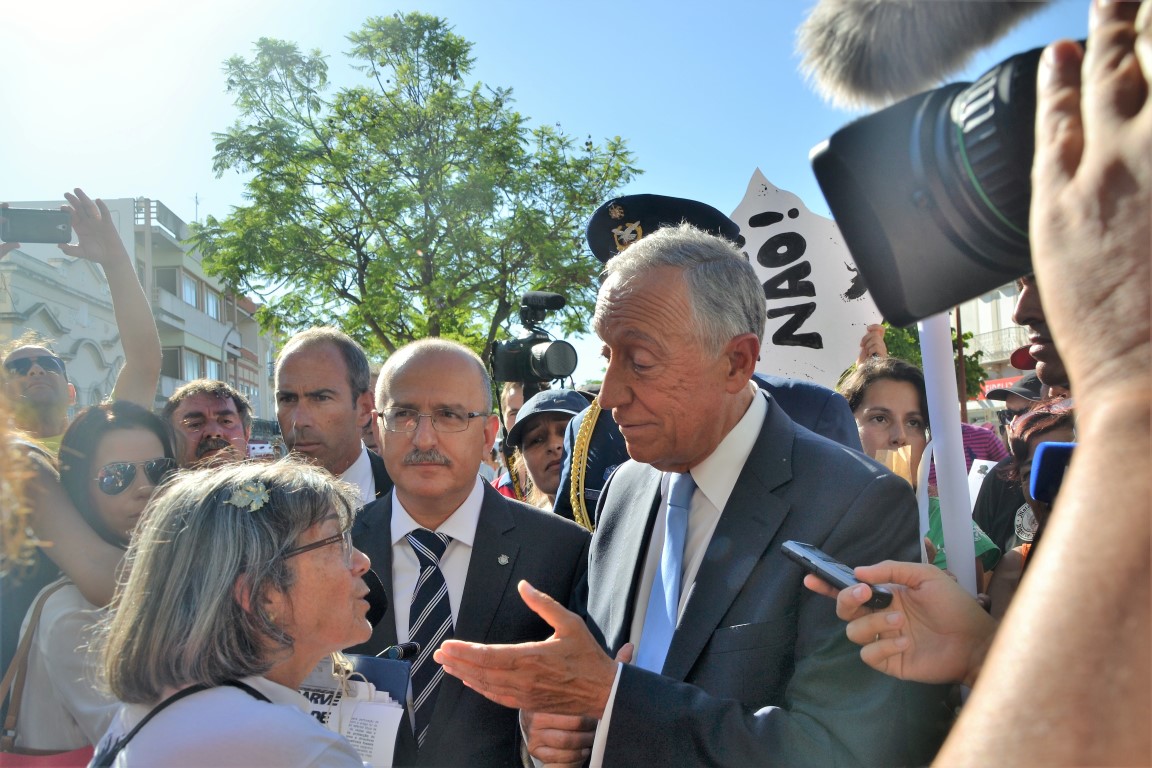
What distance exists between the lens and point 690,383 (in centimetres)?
215

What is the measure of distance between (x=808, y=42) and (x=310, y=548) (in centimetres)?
161

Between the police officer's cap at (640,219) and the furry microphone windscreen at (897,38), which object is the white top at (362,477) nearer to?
the police officer's cap at (640,219)

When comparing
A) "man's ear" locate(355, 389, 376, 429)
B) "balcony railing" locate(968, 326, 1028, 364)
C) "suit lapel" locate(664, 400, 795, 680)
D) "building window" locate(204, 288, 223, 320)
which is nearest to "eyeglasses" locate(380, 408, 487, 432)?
"man's ear" locate(355, 389, 376, 429)

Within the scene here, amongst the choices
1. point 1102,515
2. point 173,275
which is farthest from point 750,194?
point 173,275

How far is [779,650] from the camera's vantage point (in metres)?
1.81

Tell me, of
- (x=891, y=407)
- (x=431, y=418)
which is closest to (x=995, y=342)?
(x=891, y=407)

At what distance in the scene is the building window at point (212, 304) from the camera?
131ft

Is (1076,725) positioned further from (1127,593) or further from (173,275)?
(173,275)

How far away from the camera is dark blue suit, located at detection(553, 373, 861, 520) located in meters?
3.04

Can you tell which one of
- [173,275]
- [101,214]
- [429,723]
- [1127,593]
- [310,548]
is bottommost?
[429,723]

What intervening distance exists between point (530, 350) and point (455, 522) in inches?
96.8

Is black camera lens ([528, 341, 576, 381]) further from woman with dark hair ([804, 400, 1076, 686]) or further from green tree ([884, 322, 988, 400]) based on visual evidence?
green tree ([884, 322, 988, 400])

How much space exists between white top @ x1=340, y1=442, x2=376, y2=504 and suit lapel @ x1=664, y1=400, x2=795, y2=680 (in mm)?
2225

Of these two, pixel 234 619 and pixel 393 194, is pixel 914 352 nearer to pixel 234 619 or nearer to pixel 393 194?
pixel 393 194
